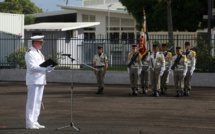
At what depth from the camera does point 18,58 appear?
86.9ft

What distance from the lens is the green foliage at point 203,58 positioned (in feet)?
77.7

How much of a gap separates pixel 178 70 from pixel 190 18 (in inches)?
621

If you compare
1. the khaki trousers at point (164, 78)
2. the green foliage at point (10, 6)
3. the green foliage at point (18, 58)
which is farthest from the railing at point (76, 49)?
the green foliage at point (10, 6)

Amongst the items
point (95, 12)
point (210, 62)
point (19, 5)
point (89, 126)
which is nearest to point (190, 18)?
point (210, 62)

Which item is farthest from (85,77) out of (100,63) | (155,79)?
(155,79)

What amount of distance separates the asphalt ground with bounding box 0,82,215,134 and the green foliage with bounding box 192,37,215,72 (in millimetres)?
2197

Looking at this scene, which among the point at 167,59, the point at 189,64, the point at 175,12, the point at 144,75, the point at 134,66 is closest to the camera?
the point at 189,64

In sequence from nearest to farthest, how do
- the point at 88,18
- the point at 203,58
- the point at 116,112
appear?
the point at 116,112, the point at 203,58, the point at 88,18

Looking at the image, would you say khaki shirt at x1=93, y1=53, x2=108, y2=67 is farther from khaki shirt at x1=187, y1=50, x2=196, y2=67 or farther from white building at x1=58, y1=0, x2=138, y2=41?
white building at x1=58, y1=0, x2=138, y2=41

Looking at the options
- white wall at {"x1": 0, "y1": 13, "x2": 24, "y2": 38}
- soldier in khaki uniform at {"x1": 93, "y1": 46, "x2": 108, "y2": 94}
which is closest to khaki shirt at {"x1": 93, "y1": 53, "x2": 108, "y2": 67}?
soldier in khaki uniform at {"x1": 93, "y1": 46, "x2": 108, "y2": 94}

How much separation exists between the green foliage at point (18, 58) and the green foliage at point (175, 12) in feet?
33.1

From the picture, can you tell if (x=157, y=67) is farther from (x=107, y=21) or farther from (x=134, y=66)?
(x=107, y=21)

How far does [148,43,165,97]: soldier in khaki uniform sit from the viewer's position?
18828 mm

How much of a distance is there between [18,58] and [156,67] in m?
9.71
